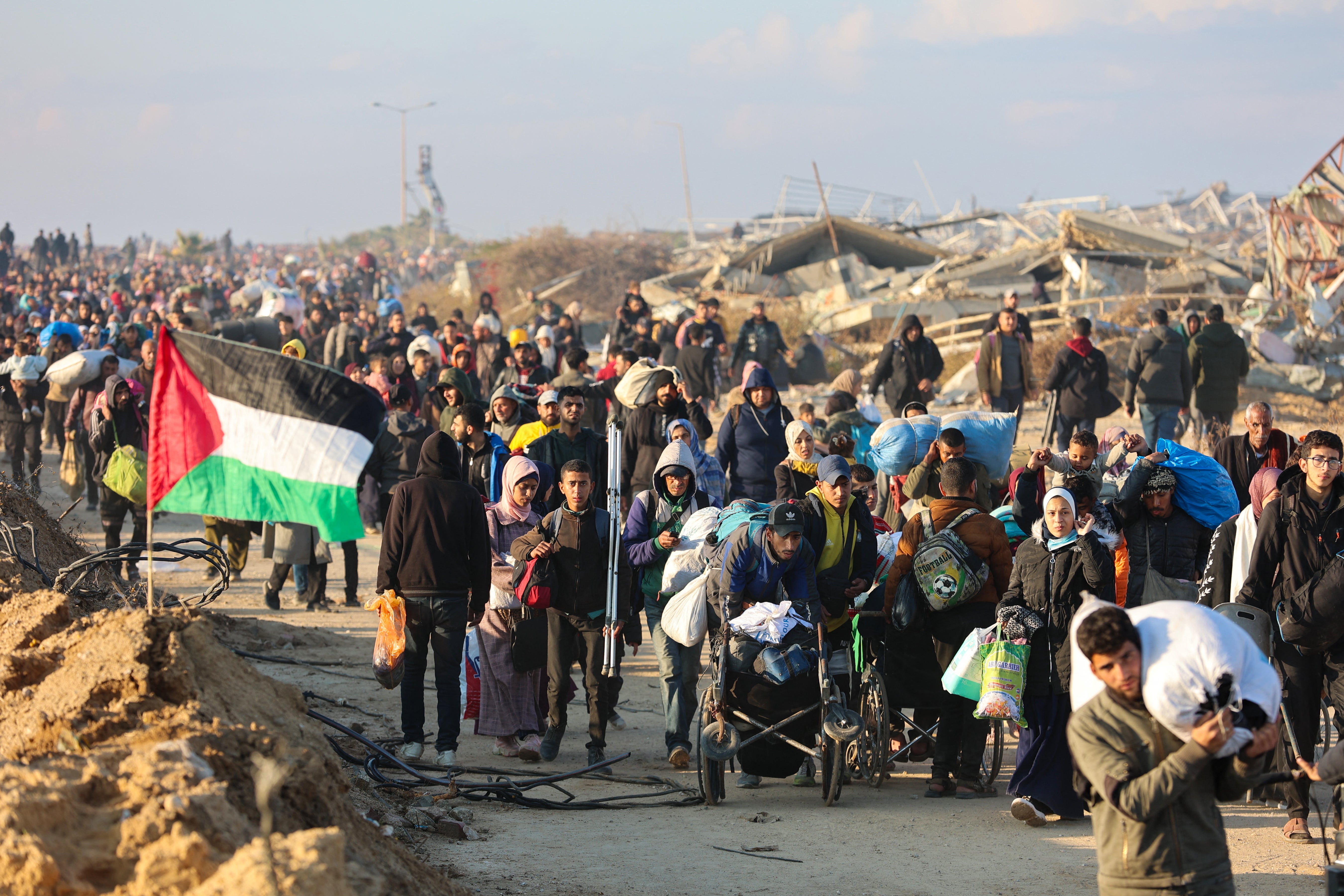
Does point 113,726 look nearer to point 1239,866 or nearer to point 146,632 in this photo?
point 146,632

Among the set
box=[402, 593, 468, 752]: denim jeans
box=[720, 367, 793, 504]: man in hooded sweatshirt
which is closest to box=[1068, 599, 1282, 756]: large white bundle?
box=[402, 593, 468, 752]: denim jeans

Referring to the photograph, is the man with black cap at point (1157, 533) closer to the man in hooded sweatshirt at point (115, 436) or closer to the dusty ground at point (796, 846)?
the dusty ground at point (796, 846)

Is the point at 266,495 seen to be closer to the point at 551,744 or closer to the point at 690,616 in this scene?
the point at 690,616

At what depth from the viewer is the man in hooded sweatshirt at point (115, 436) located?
1151 centimetres

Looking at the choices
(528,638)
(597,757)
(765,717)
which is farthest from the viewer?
(528,638)

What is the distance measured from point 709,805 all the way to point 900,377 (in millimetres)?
8340

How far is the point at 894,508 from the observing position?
9492 mm

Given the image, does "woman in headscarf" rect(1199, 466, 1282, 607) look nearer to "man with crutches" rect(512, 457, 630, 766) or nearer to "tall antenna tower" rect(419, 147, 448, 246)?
"man with crutches" rect(512, 457, 630, 766)

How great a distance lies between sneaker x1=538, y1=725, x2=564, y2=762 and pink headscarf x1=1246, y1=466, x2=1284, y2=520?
4102 mm

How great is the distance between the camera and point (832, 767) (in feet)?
22.6

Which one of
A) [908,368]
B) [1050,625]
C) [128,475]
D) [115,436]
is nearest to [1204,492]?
[1050,625]

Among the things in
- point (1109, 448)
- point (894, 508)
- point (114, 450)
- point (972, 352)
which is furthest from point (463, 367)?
point (972, 352)

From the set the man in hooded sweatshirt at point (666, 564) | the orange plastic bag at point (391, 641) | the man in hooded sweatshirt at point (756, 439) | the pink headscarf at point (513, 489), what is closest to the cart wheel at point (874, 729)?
the man in hooded sweatshirt at point (666, 564)

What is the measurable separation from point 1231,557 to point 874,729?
2.06 meters
